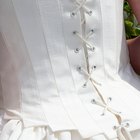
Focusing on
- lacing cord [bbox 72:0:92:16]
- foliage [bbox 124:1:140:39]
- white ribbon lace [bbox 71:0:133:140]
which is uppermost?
lacing cord [bbox 72:0:92:16]

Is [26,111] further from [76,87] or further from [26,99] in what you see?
[76,87]

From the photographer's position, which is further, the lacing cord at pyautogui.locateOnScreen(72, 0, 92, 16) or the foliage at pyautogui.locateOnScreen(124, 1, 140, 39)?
the foliage at pyautogui.locateOnScreen(124, 1, 140, 39)

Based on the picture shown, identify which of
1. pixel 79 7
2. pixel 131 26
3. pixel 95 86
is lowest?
pixel 131 26

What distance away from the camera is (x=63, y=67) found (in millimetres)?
1307

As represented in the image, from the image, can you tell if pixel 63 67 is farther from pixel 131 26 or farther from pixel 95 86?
pixel 131 26

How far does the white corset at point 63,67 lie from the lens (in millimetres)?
1268

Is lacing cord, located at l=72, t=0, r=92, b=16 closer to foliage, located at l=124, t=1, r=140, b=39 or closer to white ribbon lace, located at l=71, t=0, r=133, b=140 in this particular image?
white ribbon lace, located at l=71, t=0, r=133, b=140

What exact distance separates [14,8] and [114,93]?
39 centimetres

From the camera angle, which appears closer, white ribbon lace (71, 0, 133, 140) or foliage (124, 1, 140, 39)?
white ribbon lace (71, 0, 133, 140)

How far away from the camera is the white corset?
1.27m

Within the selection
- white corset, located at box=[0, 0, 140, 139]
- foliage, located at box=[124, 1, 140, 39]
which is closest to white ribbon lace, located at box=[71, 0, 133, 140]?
white corset, located at box=[0, 0, 140, 139]

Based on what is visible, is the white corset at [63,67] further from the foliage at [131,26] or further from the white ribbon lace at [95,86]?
the foliage at [131,26]

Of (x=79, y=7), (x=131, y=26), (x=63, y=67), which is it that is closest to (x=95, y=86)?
(x=63, y=67)

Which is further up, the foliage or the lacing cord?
the lacing cord
